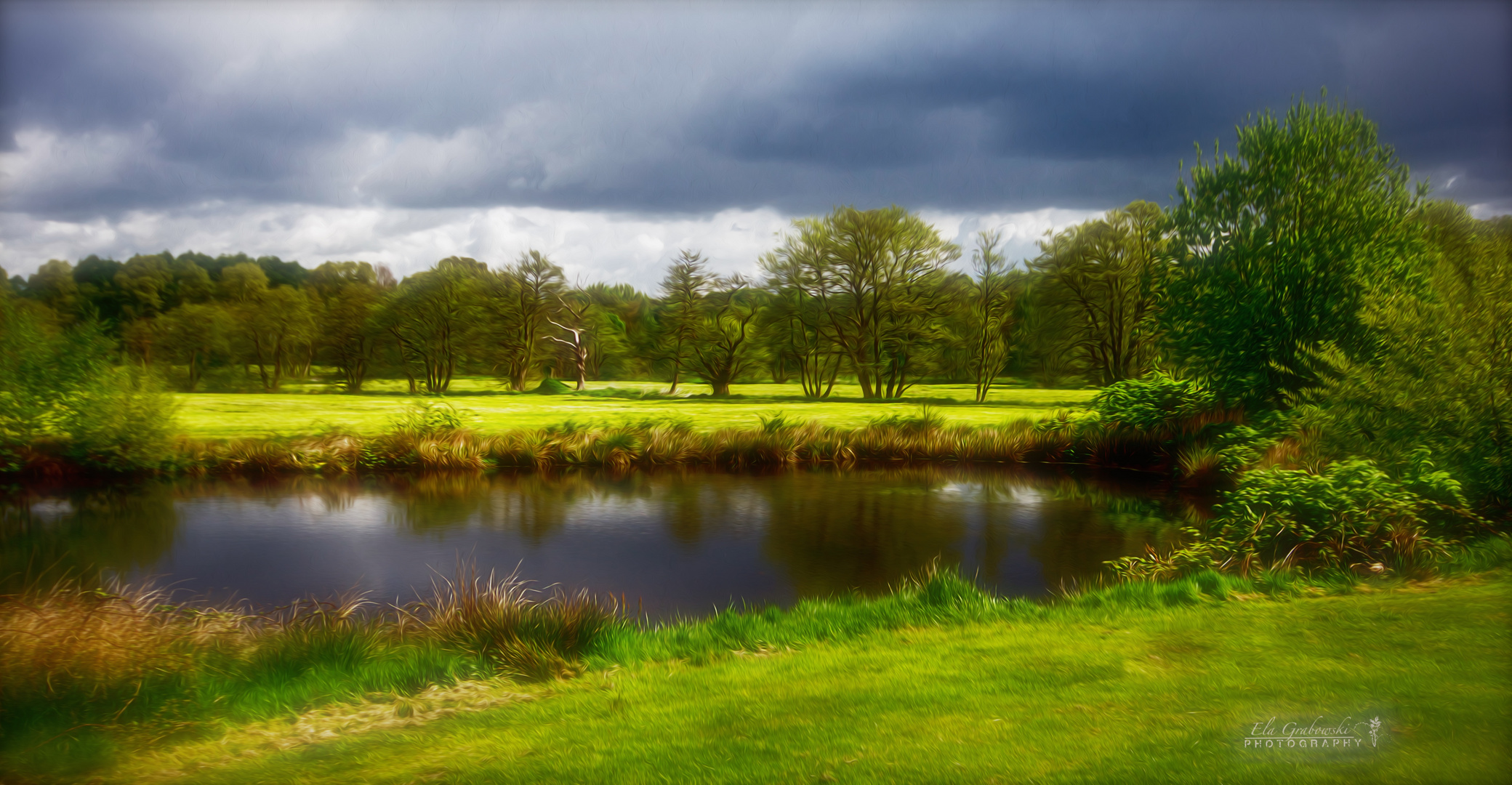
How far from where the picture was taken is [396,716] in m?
5.30

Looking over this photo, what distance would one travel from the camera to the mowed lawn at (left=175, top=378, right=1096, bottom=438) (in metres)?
24.2

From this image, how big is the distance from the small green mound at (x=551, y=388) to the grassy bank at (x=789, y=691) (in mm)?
36872

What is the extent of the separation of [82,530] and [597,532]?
8.91m

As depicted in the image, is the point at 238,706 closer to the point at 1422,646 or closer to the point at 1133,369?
the point at 1422,646

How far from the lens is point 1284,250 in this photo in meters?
16.2

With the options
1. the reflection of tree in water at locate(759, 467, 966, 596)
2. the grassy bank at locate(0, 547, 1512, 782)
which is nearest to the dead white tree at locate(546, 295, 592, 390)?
the reflection of tree in water at locate(759, 467, 966, 596)

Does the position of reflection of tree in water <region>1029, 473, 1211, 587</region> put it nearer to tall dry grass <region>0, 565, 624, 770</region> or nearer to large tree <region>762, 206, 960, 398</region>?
tall dry grass <region>0, 565, 624, 770</region>

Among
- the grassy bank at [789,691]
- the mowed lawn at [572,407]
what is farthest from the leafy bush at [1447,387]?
the mowed lawn at [572,407]

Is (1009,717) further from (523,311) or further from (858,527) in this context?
(523,311)

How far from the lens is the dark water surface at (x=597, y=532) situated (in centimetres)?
1096

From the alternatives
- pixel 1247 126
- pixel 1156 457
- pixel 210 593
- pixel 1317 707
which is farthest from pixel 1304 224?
pixel 210 593

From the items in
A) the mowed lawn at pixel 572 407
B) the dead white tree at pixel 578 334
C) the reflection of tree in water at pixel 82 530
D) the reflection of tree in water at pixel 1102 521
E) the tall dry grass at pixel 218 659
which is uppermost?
the dead white tree at pixel 578 334

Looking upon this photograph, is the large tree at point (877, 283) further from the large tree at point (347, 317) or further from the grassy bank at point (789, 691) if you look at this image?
the grassy bank at point (789, 691)

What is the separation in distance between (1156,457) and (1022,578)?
12.7m
